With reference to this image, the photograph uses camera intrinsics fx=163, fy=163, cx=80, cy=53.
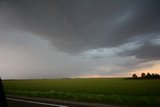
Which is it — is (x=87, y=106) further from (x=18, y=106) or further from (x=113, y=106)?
(x=18, y=106)

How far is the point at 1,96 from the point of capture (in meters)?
5.12

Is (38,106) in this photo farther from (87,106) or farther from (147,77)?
(147,77)

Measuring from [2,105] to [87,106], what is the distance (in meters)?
5.76

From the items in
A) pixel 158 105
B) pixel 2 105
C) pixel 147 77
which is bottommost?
pixel 158 105

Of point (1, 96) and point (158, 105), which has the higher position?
point (1, 96)

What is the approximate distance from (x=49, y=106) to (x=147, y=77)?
92.3 metres

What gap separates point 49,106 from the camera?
982cm

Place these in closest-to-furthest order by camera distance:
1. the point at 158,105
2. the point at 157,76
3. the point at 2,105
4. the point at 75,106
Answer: the point at 2,105, the point at 75,106, the point at 158,105, the point at 157,76

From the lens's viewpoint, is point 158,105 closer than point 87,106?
No

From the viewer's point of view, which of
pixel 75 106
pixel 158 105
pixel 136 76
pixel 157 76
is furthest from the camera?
pixel 136 76

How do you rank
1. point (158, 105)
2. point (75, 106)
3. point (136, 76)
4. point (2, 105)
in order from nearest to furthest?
point (2, 105), point (75, 106), point (158, 105), point (136, 76)

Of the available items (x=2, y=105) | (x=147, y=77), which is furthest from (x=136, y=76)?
(x=2, y=105)

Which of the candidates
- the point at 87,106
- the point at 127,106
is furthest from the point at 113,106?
the point at 87,106

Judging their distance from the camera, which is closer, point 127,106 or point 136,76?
point 127,106
